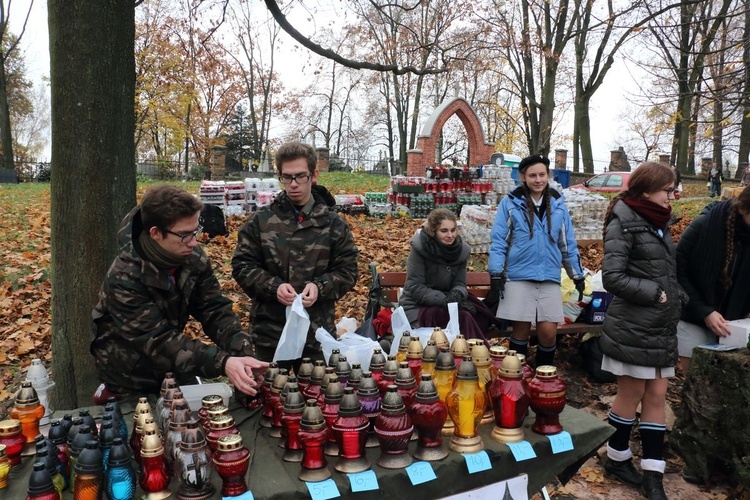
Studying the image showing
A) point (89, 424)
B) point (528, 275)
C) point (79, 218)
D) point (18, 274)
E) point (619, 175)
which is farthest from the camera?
point (619, 175)

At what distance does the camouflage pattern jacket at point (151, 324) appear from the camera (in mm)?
2451

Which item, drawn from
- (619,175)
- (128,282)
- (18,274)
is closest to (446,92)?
(619,175)

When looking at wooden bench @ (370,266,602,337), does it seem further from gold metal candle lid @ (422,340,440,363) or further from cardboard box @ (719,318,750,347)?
gold metal candle lid @ (422,340,440,363)

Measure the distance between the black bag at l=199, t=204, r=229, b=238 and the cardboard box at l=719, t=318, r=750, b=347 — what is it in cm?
730

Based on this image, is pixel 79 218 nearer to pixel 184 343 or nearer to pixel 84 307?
pixel 84 307

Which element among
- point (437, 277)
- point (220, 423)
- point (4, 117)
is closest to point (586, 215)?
point (437, 277)

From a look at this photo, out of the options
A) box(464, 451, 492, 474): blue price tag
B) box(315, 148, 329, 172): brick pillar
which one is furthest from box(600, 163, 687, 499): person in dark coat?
box(315, 148, 329, 172): brick pillar

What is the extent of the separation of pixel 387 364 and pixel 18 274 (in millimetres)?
5893

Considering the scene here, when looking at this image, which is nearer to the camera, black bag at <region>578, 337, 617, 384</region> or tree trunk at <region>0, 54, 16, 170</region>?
black bag at <region>578, 337, 617, 384</region>

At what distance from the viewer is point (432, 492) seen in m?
2.10

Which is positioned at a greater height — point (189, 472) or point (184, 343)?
point (184, 343)

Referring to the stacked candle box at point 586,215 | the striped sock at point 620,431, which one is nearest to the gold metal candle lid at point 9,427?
the striped sock at point 620,431

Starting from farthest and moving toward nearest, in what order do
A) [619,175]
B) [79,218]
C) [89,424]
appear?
1. [619,175]
2. [79,218]
3. [89,424]

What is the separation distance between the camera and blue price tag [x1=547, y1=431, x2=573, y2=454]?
7.66 feet
